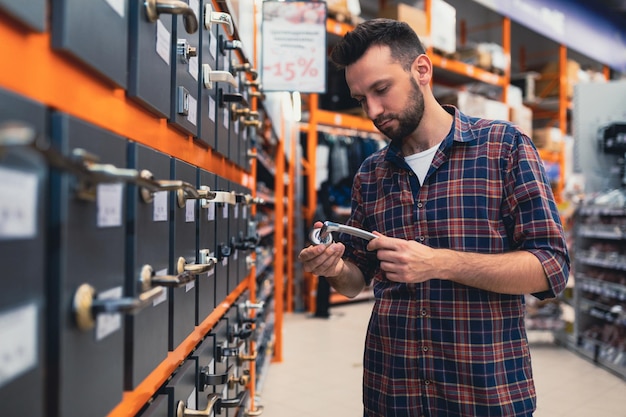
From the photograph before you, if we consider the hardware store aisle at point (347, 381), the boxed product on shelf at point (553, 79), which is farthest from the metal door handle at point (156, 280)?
the boxed product on shelf at point (553, 79)

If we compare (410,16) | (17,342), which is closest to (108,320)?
(17,342)

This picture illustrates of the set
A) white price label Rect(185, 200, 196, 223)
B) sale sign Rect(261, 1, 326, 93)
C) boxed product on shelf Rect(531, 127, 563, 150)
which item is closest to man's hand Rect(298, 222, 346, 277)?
white price label Rect(185, 200, 196, 223)

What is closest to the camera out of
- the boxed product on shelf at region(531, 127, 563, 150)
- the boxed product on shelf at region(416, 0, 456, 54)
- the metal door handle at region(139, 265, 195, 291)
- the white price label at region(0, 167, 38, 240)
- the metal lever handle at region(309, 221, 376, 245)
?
the white price label at region(0, 167, 38, 240)

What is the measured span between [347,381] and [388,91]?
8.88 feet

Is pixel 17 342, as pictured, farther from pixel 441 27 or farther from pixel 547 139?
pixel 547 139

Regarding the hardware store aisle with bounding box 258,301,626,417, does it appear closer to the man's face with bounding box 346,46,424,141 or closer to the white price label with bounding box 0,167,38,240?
the man's face with bounding box 346,46,424,141

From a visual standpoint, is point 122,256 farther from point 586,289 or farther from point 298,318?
point 298,318

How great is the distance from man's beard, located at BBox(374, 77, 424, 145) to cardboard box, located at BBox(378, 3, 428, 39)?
15.8 ft

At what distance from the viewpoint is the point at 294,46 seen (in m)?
2.98

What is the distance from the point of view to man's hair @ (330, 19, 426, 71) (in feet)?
4.55

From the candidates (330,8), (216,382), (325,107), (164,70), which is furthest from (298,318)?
(164,70)

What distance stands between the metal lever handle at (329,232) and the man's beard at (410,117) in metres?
0.31

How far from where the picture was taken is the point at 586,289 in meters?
4.44

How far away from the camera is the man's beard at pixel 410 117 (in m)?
1.39
